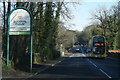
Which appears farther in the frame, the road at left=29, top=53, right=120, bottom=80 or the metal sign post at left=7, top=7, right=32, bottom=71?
the metal sign post at left=7, top=7, right=32, bottom=71

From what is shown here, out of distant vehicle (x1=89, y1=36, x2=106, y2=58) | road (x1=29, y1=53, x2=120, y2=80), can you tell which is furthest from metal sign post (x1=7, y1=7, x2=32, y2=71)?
distant vehicle (x1=89, y1=36, x2=106, y2=58)

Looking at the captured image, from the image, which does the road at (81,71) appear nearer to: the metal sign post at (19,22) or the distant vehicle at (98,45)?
the metal sign post at (19,22)

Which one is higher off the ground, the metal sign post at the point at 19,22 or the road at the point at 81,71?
the metal sign post at the point at 19,22

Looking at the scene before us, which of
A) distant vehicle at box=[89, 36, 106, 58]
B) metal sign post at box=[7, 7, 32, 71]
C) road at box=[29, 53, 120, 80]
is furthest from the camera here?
distant vehicle at box=[89, 36, 106, 58]

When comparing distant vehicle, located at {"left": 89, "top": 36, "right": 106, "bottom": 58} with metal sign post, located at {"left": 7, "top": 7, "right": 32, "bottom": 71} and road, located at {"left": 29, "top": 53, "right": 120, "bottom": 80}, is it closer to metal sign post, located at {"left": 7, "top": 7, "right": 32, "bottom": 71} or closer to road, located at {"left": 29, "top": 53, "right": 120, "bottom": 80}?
road, located at {"left": 29, "top": 53, "right": 120, "bottom": 80}

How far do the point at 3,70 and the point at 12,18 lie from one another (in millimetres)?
4628

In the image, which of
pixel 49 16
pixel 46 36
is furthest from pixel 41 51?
pixel 49 16

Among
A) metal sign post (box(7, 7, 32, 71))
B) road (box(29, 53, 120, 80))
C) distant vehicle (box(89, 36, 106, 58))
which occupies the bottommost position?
road (box(29, 53, 120, 80))

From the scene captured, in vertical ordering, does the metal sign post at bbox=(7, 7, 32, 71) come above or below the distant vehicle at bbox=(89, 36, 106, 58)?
above

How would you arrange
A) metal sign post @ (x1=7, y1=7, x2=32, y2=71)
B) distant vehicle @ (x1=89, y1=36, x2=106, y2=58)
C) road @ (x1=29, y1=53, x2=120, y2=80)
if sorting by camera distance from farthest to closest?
1. distant vehicle @ (x1=89, y1=36, x2=106, y2=58)
2. metal sign post @ (x1=7, y1=7, x2=32, y2=71)
3. road @ (x1=29, y1=53, x2=120, y2=80)

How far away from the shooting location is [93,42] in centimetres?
4894

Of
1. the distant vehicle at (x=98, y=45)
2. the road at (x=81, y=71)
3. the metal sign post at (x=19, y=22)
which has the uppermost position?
the metal sign post at (x=19, y=22)

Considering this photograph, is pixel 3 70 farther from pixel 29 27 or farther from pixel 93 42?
pixel 93 42

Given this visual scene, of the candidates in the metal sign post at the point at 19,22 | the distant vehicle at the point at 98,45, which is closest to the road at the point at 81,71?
the metal sign post at the point at 19,22
